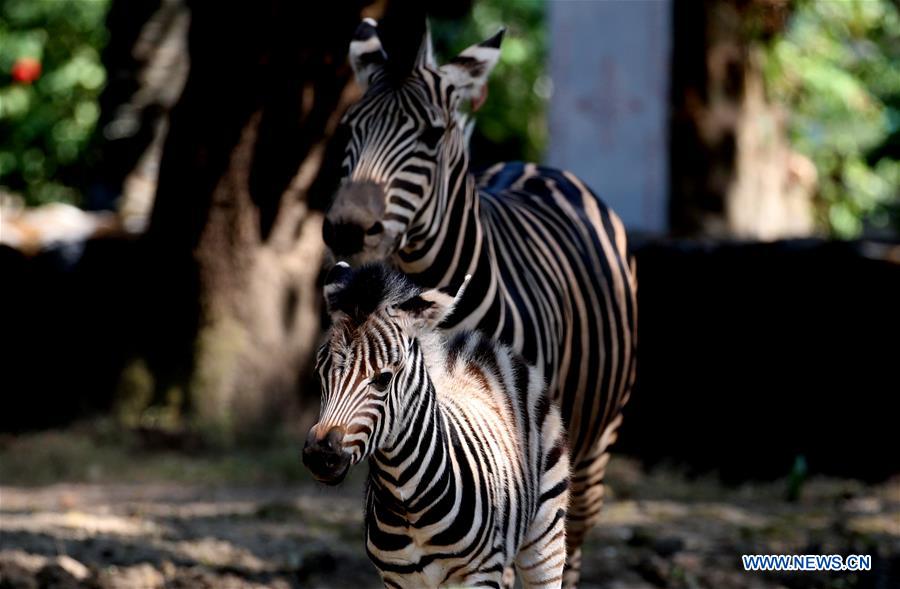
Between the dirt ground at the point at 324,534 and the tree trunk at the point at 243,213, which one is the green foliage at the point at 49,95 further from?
the dirt ground at the point at 324,534

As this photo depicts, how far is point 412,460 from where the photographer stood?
414 cm

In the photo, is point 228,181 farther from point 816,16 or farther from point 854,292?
point 816,16

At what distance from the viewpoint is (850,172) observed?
1672 centimetres

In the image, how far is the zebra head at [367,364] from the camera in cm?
377

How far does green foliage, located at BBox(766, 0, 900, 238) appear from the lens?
559 inches

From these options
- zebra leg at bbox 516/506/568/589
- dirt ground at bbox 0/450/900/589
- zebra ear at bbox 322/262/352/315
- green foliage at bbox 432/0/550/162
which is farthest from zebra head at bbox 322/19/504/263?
green foliage at bbox 432/0/550/162

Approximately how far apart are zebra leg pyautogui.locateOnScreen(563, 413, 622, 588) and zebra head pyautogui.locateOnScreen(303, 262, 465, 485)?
2.47m

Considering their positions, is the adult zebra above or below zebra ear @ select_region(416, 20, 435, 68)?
below

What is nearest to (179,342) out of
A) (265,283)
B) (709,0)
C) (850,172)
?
(265,283)

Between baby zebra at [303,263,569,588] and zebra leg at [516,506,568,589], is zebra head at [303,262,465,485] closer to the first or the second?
baby zebra at [303,263,569,588]

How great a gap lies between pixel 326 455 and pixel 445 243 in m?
2.01

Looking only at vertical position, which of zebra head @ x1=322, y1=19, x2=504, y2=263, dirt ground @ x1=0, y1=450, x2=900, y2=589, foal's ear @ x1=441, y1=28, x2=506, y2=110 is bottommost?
dirt ground @ x1=0, y1=450, x2=900, y2=589

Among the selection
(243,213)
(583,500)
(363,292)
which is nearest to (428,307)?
(363,292)

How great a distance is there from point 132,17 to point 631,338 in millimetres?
8881
